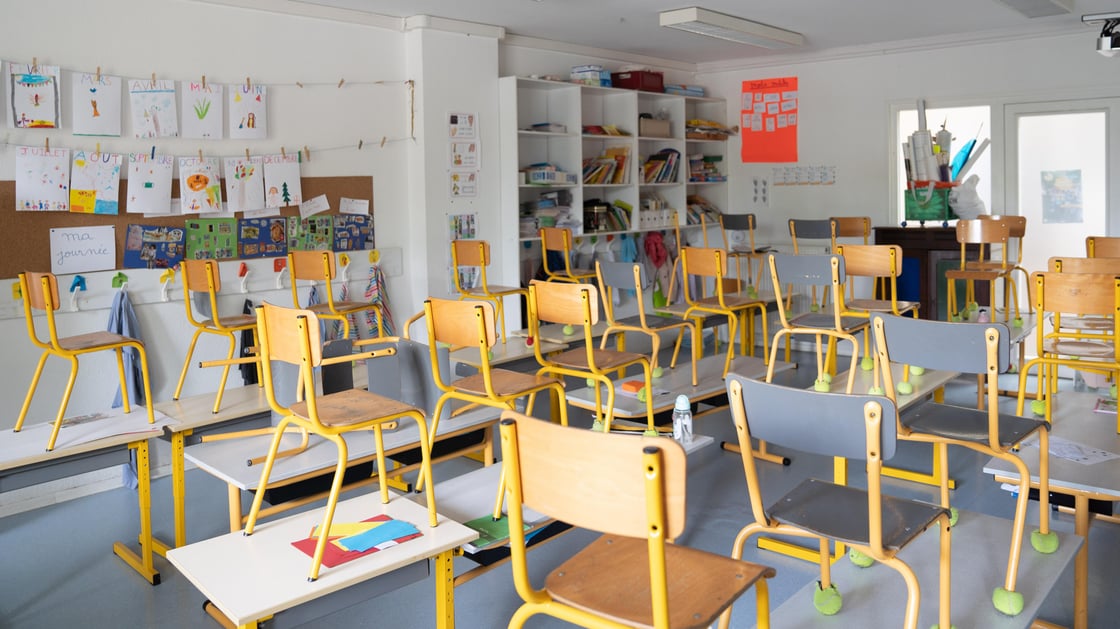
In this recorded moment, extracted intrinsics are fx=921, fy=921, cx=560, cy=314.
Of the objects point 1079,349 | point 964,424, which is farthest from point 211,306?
point 1079,349

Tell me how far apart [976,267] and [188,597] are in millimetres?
5126

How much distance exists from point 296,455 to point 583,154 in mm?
4860

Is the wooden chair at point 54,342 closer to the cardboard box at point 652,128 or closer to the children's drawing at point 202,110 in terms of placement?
the children's drawing at point 202,110

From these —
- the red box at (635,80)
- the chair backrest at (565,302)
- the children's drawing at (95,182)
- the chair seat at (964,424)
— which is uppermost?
the red box at (635,80)

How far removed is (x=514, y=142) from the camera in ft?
21.6

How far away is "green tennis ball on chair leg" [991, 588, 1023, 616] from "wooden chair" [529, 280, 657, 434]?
4.90ft

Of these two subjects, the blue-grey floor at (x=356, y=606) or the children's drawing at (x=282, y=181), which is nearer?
the blue-grey floor at (x=356, y=606)

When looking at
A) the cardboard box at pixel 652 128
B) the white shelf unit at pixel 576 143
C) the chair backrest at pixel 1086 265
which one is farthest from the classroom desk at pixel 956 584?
the cardboard box at pixel 652 128

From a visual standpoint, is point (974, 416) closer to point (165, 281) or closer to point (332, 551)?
point (332, 551)

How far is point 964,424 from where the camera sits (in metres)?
2.85

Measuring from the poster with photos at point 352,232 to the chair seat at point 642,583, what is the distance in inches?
158

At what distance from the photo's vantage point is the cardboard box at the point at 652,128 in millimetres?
7711

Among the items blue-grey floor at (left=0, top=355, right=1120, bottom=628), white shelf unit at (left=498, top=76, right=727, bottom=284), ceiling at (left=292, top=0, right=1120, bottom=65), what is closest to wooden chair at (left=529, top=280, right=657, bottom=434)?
blue-grey floor at (left=0, top=355, right=1120, bottom=628)

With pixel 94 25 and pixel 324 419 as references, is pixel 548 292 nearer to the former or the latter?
pixel 324 419
